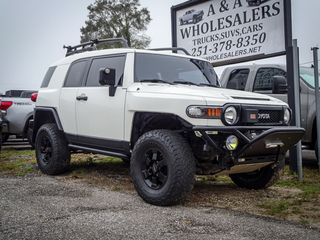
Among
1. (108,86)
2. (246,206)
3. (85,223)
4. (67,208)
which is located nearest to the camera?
(85,223)

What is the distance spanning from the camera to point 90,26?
34.1 meters

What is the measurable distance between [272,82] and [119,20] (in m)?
28.3

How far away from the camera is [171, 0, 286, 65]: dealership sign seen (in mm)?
6453

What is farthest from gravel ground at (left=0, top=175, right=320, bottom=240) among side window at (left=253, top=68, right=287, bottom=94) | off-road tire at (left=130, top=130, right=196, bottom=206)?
side window at (left=253, top=68, right=287, bottom=94)

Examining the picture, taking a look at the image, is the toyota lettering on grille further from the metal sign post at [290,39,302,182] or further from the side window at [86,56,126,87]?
the side window at [86,56,126,87]

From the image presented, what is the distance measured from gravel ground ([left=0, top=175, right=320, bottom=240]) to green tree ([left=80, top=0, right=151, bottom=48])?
92.6 feet

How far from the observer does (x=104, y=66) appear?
539cm

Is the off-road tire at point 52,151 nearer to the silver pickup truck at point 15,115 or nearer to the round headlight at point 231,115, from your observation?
the round headlight at point 231,115

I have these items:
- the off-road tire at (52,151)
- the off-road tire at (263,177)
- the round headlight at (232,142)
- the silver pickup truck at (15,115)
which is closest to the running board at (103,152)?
the off-road tire at (52,151)


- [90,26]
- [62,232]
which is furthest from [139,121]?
[90,26]

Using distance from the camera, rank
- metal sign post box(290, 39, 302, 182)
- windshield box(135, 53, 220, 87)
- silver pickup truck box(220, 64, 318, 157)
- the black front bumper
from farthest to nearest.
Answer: silver pickup truck box(220, 64, 318, 157) < metal sign post box(290, 39, 302, 182) < windshield box(135, 53, 220, 87) < the black front bumper

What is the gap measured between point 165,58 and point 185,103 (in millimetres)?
1480

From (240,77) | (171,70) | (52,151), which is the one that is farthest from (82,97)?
(240,77)

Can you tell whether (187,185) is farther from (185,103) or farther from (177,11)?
(177,11)
